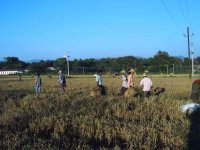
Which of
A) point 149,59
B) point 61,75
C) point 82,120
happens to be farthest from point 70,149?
point 149,59

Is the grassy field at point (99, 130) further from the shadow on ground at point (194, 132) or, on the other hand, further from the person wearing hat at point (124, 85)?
the person wearing hat at point (124, 85)

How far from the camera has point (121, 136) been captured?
924cm

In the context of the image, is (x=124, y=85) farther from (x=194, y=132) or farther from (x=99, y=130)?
(x=99, y=130)

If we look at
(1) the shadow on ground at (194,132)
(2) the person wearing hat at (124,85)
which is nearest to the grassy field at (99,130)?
(1) the shadow on ground at (194,132)

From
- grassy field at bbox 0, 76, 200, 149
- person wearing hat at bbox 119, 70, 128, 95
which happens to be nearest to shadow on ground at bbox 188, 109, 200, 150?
grassy field at bbox 0, 76, 200, 149

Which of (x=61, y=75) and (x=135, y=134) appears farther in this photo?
(x=61, y=75)

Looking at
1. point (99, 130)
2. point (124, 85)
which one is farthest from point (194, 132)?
point (124, 85)

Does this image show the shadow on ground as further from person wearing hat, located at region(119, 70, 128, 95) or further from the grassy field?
person wearing hat, located at region(119, 70, 128, 95)

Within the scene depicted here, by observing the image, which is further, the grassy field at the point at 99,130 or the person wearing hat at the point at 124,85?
the person wearing hat at the point at 124,85

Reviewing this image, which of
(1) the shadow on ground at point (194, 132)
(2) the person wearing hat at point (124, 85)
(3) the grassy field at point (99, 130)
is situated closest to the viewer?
(3) the grassy field at point (99, 130)

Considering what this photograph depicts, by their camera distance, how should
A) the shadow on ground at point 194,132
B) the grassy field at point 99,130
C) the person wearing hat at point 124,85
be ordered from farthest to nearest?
the person wearing hat at point 124,85 → the shadow on ground at point 194,132 → the grassy field at point 99,130

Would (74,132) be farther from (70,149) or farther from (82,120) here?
(70,149)

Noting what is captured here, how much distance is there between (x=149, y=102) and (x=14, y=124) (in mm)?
5807

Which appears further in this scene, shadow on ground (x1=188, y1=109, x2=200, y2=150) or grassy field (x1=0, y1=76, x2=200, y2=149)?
shadow on ground (x1=188, y1=109, x2=200, y2=150)
